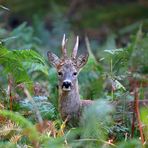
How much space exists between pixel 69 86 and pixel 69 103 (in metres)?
0.18

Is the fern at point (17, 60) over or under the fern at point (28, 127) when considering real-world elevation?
over

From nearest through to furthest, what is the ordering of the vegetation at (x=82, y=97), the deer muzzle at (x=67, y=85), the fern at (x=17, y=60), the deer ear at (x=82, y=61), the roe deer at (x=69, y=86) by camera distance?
the vegetation at (x=82, y=97)
the fern at (x=17, y=60)
the roe deer at (x=69, y=86)
the deer muzzle at (x=67, y=85)
the deer ear at (x=82, y=61)

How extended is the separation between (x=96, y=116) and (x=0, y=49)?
1.68 metres

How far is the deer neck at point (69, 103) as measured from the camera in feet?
Answer: 23.3

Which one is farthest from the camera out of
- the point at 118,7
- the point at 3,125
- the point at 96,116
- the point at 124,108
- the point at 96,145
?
the point at 118,7

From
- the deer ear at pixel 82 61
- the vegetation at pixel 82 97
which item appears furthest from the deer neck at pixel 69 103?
the deer ear at pixel 82 61

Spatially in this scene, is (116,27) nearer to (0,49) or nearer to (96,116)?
(0,49)

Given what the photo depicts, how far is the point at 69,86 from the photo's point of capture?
7316 mm

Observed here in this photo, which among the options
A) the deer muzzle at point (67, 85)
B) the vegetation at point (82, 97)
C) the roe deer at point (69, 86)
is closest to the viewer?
the vegetation at point (82, 97)

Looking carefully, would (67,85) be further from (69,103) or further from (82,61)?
(82,61)

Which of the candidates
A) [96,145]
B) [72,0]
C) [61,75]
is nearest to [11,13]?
[72,0]

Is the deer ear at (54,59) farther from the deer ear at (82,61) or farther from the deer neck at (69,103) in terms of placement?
the deer neck at (69,103)

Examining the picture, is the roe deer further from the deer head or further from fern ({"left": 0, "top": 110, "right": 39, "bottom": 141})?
fern ({"left": 0, "top": 110, "right": 39, "bottom": 141})

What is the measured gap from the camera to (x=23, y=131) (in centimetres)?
519
